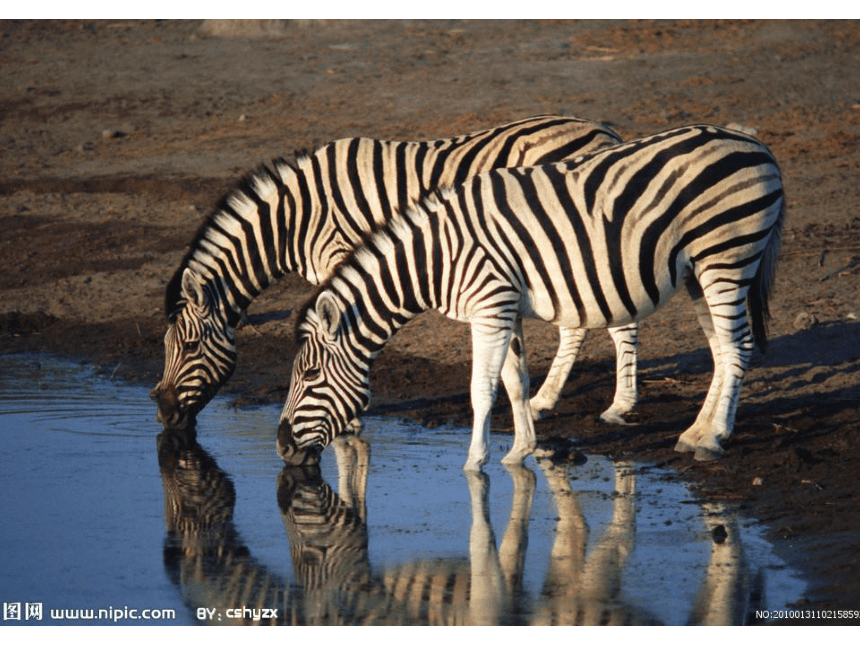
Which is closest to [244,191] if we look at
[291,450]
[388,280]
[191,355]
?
[191,355]

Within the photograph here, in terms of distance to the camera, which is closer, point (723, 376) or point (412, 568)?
point (412, 568)

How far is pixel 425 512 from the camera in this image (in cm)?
727

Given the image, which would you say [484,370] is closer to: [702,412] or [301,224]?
[702,412]

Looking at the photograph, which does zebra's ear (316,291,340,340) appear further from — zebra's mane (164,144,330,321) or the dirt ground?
zebra's mane (164,144,330,321)

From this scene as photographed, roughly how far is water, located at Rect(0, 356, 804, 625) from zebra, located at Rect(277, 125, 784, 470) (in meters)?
0.46

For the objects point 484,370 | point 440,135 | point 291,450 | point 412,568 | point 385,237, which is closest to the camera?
point 412,568

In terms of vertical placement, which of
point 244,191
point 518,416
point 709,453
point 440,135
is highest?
point 440,135

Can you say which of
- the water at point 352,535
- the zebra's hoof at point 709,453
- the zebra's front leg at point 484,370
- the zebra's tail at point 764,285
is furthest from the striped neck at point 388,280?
the zebra's tail at point 764,285

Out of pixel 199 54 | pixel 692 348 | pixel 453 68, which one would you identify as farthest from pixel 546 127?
pixel 199 54

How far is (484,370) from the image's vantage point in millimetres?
7633

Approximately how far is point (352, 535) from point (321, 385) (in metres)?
1.23

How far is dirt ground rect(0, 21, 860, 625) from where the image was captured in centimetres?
835

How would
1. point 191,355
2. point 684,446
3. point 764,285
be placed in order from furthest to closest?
1. point 191,355
2. point 764,285
3. point 684,446

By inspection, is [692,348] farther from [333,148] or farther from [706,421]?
[333,148]
